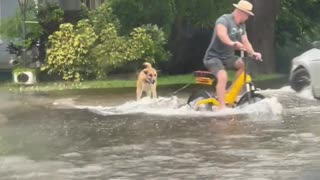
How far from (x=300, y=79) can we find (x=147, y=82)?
323cm

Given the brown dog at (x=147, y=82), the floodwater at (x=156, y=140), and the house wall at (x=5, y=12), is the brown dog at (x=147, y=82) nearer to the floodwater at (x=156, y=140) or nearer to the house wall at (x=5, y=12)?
the floodwater at (x=156, y=140)

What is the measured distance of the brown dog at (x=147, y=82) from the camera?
1396 centimetres

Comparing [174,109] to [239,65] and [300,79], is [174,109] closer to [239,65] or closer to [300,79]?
[239,65]

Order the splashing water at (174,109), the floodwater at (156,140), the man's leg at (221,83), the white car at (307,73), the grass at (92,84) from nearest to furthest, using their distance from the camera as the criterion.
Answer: the floodwater at (156,140)
the man's leg at (221,83)
the splashing water at (174,109)
the white car at (307,73)
the grass at (92,84)

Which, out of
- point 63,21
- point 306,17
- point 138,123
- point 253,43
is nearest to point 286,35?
point 306,17

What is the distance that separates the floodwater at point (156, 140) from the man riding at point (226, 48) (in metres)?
0.58

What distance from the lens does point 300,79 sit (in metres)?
15.3

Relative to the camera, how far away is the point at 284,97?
48.9 ft

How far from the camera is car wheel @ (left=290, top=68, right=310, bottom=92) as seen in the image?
49.8 feet

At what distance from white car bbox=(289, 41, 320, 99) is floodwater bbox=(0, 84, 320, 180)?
12.2 inches

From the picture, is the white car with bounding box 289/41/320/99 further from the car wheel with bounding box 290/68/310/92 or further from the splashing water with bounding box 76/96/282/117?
the splashing water with bounding box 76/96/282/117

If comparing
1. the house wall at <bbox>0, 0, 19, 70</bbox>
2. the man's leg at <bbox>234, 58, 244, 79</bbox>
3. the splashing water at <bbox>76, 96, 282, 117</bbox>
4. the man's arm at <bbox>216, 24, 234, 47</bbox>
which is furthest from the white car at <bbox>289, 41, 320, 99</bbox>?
the house wall at <bbox>0, 0, 19, 70</bbox>

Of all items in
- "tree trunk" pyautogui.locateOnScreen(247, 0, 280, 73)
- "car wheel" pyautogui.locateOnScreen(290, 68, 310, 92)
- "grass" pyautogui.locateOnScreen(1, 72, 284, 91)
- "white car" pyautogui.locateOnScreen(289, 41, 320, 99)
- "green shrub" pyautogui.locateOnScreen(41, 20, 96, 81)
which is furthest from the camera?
"tree trunk" pyautogui.locateOnScreen(247, 0, 280, 73)

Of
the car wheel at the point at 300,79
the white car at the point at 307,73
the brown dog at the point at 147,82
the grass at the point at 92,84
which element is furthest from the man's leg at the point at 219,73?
the grass at the point at 92,84
